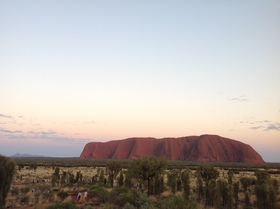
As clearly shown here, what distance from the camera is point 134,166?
24125 millimetres

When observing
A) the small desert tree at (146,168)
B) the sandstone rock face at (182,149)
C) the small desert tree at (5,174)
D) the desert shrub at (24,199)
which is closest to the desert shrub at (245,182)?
the small desert tree at (146,168)

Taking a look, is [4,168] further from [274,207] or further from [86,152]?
[86,152]

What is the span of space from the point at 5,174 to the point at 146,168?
505 inches

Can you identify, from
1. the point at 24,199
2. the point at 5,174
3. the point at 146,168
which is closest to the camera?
the point at 5,174

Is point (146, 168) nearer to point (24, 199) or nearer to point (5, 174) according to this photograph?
point (24, 199)

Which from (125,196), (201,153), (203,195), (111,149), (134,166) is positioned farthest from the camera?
(111,149)

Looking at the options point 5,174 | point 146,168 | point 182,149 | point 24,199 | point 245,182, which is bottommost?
Result: point 24,199

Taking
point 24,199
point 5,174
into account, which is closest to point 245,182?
point 24,199

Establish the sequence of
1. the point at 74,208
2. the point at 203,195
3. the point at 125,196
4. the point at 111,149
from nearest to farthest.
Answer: the point at 74,208
the point at 125,196
the point at 203,195
the point at 111,149

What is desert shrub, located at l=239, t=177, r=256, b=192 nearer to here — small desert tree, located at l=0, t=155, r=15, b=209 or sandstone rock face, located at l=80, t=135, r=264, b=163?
small desert tree, located at l=0, t=155, r=15, b=209

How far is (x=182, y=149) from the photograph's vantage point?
153125mm

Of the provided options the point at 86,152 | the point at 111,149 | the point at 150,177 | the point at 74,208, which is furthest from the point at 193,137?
the point at 74,208

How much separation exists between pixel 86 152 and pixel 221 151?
84.7 metres

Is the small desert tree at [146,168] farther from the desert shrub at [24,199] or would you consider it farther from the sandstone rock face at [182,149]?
the sandstone rock face at [182,149]
